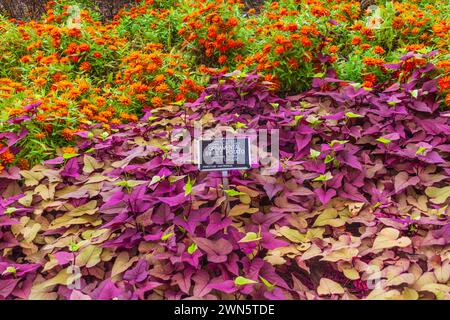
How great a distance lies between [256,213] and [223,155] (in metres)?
0.36

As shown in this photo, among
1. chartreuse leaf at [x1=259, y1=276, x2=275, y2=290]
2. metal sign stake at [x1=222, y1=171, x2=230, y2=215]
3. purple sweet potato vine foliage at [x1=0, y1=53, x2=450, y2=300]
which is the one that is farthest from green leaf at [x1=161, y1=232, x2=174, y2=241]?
chartreuse leaf at [x1=259, y1=276, x2=275, y2=290]

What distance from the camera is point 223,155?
1.98 metres

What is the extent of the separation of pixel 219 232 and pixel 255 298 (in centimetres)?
36

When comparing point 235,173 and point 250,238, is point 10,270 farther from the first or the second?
point 235,173

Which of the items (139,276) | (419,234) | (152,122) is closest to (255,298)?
(139,276)

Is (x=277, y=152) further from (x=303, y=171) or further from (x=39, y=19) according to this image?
(x=39, y=19)

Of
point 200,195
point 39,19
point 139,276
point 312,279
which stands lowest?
point 312,279

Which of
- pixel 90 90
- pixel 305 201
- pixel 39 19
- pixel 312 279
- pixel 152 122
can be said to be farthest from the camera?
pixel 39 19

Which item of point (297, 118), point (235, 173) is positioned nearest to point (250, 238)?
point (235, 173)

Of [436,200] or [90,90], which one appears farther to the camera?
[90,90]

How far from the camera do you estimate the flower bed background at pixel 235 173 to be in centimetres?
187

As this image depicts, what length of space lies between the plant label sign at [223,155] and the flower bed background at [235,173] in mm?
121

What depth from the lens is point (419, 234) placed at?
2.05 meters

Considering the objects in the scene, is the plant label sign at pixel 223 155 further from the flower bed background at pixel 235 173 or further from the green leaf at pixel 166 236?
the green leaf at pixel 166 236
